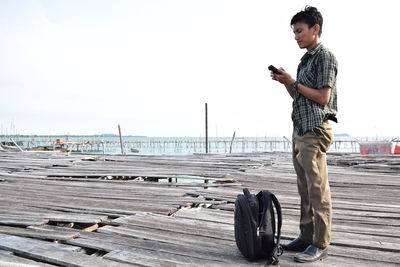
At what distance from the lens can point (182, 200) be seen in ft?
13.8

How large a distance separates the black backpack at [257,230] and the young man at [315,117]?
0.64 ft

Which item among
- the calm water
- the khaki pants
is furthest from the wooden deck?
the calm water

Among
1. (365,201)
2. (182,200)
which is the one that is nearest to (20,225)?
(182,200)

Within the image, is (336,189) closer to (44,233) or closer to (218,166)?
(218,166)

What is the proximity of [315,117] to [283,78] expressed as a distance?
13.6 inches

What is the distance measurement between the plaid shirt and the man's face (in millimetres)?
55

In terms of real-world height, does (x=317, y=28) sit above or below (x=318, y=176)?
above

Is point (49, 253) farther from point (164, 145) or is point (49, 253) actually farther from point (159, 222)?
point (164, 145)

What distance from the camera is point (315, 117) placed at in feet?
7.28

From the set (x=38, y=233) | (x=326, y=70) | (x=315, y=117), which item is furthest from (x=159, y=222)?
(x=326, y=70)

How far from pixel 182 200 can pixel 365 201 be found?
2.34 m

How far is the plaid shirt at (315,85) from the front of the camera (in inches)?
86.0

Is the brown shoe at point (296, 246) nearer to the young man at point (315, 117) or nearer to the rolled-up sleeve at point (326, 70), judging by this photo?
the young man at point (315, 117)

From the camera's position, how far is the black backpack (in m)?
2.21
